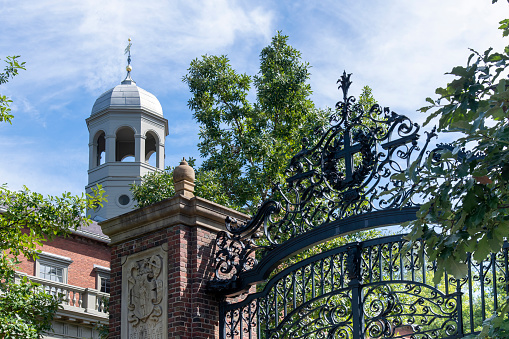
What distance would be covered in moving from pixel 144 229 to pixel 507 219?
6.73 m

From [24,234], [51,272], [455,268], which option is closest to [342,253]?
[455,268]

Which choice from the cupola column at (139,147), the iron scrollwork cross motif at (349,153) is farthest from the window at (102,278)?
the iron scrollwork cross motif at (349,153)

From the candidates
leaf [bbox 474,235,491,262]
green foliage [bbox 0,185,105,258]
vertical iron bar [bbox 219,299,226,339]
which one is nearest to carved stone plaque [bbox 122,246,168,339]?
vertical iron bar [bbox 219,299,226,339]

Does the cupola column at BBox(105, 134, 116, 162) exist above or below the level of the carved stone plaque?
above

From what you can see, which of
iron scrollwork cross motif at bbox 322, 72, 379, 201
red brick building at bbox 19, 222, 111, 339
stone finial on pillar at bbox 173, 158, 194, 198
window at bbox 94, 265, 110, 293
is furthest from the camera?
window at bbox 94, 265, 110, 293

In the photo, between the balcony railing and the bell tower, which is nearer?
the balcony railing

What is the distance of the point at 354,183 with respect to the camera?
8.57 m

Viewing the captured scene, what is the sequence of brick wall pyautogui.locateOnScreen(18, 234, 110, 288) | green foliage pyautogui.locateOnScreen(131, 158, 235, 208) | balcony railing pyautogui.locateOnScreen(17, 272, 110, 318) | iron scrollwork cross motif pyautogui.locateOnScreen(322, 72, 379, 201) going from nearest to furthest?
1. iron scrollwork cross motif pyautogui.locateOnScreen(322, 72, 379, 201)
2. green foliage pyautogui.locateOnScreen(131, 158, 235, 208)
3. balcony railing pyautogui.locateOnScreen(17, 272, 110, 318)
4. brick wall pyautogui.locateOnScreen(18, 234, 110, 288)

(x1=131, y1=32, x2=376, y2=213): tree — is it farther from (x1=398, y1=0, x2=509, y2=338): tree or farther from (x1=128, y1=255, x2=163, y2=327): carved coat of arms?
(x1=398, y1=0, x2=509, y2=338): tree

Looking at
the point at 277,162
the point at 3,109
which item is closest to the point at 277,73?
the point at 277,162

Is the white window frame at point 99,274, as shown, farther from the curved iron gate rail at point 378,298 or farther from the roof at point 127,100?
the curved iron gate rail at point 378,298

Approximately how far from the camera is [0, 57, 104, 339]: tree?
442 inches

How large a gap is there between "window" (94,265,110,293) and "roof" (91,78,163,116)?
9359mm

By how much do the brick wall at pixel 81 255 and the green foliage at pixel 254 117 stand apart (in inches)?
385
